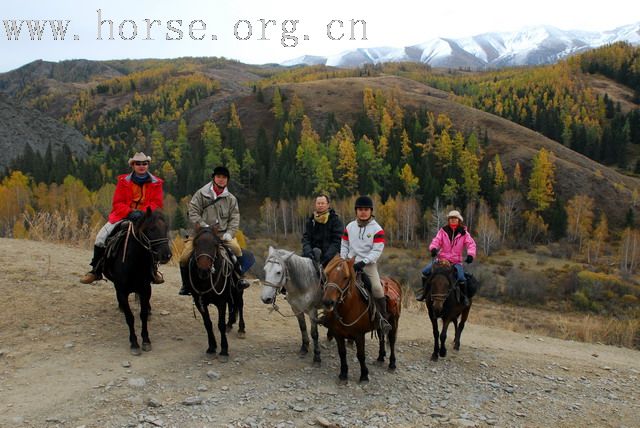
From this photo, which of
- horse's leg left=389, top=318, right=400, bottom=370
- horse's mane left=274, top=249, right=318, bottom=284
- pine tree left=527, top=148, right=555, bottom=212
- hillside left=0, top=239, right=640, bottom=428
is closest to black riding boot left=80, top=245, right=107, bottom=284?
hillside left=0, top=239, right=640, bottom=428

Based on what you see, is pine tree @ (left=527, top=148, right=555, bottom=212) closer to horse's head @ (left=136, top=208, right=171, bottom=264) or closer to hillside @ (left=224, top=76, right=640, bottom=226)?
hillside @ (left=224, top=76, right=640, bottom=226)

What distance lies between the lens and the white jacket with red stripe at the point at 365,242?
284 inches

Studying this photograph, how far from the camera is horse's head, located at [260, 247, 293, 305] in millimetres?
6338

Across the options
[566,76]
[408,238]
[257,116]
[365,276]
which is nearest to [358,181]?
[408,238]

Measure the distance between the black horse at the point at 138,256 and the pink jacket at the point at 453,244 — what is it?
5.63 m

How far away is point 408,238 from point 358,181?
13.5m

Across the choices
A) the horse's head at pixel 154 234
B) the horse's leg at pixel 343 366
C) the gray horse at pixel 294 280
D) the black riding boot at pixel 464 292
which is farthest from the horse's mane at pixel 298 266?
the black riding boot at pixel 464 292

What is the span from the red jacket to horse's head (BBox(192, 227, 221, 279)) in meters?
1.45

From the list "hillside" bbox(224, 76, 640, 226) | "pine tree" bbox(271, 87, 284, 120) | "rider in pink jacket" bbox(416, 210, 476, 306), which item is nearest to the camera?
"rider in pink jacket" bbox(416, 210, 476, 306)

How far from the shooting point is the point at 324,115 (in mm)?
104625

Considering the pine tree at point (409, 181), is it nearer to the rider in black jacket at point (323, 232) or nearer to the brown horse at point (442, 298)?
the brown horse at point (442, 298)

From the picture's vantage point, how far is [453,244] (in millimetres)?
9180

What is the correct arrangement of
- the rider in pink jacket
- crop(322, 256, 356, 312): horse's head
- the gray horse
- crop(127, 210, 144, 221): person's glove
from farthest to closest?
the rider in pink jacket
crop(127, 210, 144, 221): person's glove
the gray horse
crop(322, 256, 356, 312): horse's head

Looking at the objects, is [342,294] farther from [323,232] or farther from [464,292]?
[464,292]
